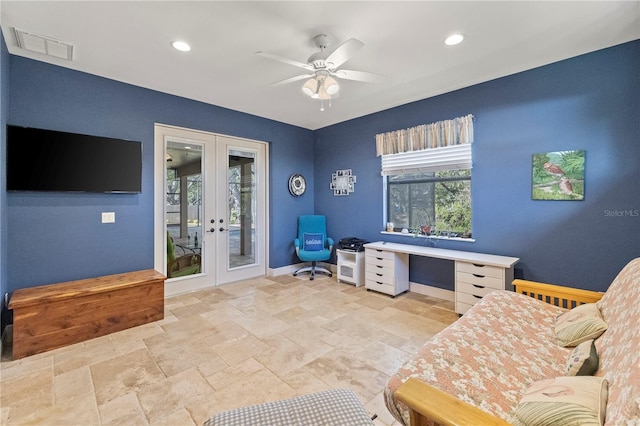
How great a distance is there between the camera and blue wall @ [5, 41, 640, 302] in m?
2.62

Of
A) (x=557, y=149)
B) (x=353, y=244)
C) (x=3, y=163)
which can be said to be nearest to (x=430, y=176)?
(x=557, y=149)

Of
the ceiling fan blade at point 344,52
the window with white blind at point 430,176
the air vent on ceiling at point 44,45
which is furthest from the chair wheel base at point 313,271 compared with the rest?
the air vent on ceiling at point 44,45

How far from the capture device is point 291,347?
8.32ft

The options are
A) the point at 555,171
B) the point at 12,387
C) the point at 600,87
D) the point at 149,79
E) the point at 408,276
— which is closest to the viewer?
the point at 12,387

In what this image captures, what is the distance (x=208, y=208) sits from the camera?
4242 millimetres

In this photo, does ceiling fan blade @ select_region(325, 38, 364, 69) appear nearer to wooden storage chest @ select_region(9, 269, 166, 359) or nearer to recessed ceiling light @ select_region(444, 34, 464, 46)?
recessed ceiling light @ select_region(444, 34, 464, 46)

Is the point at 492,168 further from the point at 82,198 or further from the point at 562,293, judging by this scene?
the point at 82,198

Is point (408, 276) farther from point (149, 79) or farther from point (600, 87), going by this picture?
point (149, 79)

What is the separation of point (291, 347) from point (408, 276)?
2270 millimetres

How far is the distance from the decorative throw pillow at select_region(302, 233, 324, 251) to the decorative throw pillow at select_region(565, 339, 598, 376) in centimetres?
384

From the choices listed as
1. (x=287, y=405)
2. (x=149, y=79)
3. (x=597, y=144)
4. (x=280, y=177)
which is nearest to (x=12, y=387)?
(x=287, y=405)

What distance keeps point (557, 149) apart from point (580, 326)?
203cm

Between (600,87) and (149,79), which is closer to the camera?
(600,87)

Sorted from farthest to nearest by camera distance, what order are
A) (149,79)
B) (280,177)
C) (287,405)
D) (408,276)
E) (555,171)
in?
1. (280,177)
2. (408,276)
3. (149,79)
4. (555,171)
5. (287,405)
